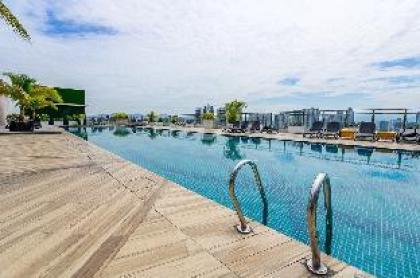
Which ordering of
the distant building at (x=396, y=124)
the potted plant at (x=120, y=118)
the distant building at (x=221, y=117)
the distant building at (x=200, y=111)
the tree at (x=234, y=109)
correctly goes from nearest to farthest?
the distant building at (x=396, y=124) → the tree at (x=234, y=109) → the distant building at (x=221, y=117) → the distant building at (x=200, y=111) → the potted plant at (x=120, y=118)

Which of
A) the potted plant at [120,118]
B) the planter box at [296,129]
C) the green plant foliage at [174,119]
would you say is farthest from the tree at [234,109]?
the potted plant at [120,118]

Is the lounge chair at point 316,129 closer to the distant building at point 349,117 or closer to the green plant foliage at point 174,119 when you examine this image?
the distant building at point 349,117

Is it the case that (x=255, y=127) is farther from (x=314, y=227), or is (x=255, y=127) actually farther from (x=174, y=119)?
(x=314, y=227)

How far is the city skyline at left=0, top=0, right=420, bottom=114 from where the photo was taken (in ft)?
34.4

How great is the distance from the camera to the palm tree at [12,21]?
727 centimetres

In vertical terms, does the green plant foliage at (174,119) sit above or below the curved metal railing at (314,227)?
above

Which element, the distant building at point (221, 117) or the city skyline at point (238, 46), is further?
the distant building at point (221, 117)

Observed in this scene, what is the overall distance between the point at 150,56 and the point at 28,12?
8492mm

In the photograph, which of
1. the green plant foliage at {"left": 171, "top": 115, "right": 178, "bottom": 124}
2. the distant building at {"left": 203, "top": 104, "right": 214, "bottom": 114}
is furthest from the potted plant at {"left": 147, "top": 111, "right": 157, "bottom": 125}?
the distant building at {"left": 203, "top": 104, "right": 214, "bottom": 114}

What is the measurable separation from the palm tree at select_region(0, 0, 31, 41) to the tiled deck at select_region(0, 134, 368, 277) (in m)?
4.27

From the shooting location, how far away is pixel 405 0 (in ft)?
24.3

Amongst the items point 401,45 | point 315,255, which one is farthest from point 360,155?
point 315,255

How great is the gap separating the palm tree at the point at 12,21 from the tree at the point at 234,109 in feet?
64.9

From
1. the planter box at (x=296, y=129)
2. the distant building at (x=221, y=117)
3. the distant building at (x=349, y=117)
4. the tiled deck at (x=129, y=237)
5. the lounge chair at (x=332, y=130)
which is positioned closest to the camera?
the tiled deck at (x=129, y=237)
